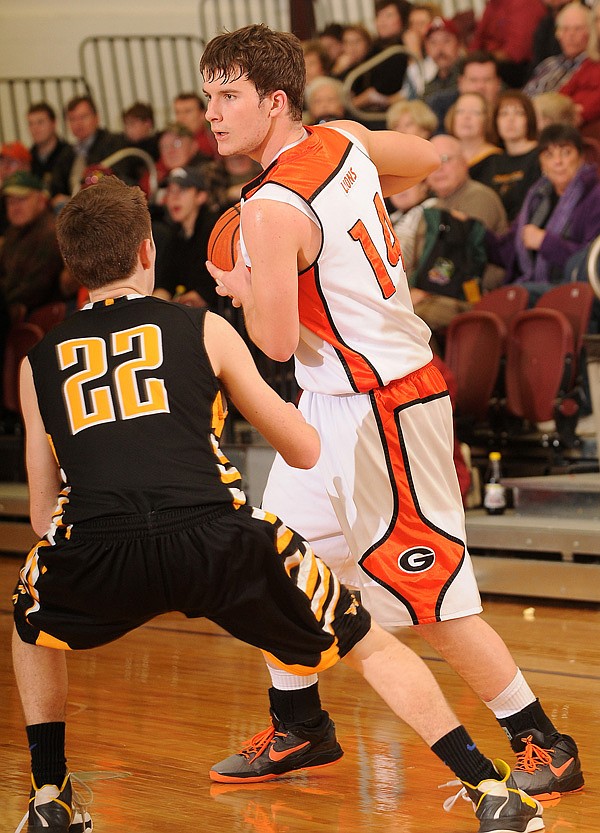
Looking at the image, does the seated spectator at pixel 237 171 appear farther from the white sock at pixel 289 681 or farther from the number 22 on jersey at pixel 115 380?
the number 22 on jersey at pixel 115 380

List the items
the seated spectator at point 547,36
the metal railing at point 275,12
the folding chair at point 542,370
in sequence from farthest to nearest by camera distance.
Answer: the metal railing at point 275,12 < the seated spectator at point 547,36 < the folding chair at point 542,370

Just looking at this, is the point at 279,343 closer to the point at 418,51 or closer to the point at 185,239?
the point at 185,239

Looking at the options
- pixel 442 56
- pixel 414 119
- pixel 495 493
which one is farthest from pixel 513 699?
pixel 442 56

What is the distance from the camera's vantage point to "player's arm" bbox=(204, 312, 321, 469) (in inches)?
89.4

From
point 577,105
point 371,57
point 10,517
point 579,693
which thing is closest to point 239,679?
point 579,693

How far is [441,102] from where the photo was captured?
7.49 m

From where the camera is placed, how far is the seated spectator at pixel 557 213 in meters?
6.10

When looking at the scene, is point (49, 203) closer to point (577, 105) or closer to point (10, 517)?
point (10, 517)

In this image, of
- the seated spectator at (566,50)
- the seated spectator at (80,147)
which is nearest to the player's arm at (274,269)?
the seated spectator at (566,50)

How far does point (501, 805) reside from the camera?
7.72 feet

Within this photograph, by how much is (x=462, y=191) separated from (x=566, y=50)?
125 centimetres

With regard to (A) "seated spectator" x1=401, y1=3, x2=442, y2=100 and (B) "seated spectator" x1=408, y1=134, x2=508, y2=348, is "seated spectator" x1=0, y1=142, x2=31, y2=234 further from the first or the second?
(B) "seated spectator" x1=408, y1=134, x2=508, y2=348

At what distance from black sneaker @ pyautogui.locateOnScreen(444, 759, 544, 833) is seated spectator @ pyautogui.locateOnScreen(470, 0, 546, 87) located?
5.95 m

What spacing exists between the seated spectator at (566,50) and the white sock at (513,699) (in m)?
5.20
